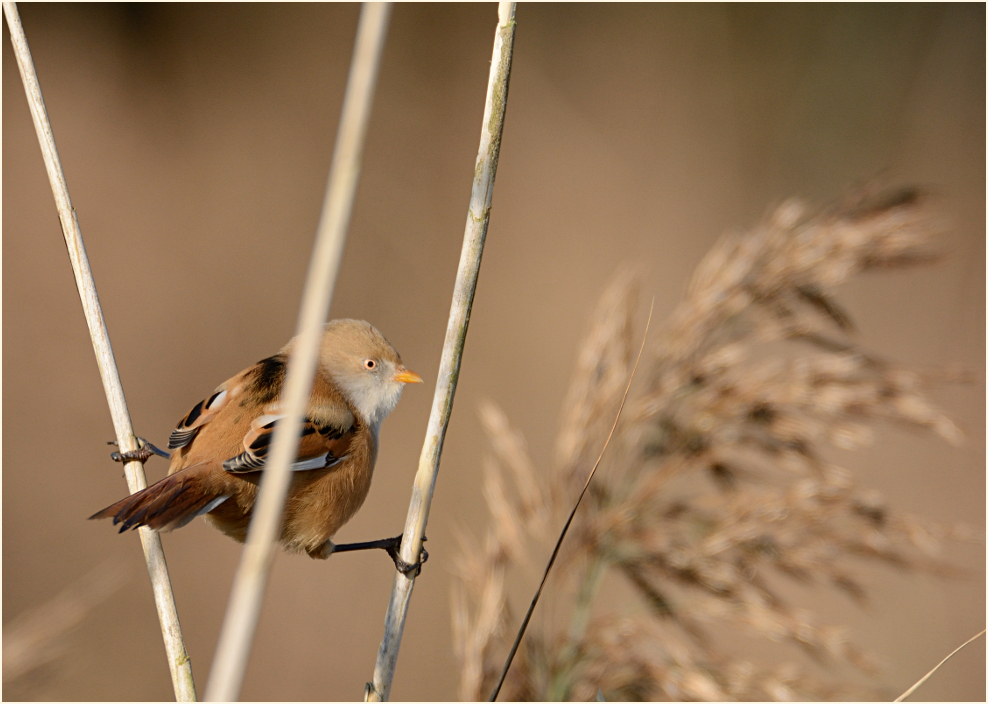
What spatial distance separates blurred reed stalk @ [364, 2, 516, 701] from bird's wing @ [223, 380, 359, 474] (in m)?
0.36

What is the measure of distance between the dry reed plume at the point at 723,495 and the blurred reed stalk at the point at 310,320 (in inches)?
40.3

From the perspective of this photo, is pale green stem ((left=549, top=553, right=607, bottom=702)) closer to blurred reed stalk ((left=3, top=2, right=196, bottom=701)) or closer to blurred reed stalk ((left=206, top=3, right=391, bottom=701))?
blurred reed stalk ((left=3, top=2, right=196, bottom=701))

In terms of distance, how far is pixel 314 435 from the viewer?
1488mm

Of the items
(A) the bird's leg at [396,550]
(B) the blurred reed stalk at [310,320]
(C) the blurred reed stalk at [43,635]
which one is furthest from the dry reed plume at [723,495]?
(B) the blurred reed stalk at [310,320]

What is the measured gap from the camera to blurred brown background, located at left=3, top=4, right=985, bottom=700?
3766 mm

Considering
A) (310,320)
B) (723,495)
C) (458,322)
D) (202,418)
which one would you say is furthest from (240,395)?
(723,495)

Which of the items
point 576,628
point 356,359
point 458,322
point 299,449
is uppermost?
point 458,322

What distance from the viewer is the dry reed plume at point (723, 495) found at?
172cm

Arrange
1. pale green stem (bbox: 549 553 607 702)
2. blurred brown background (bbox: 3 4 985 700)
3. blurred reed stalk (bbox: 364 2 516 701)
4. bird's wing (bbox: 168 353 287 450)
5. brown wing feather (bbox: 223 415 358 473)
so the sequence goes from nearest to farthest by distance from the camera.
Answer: blurred reed stalk (bbox: 364 2 516 701) → brown wing feather (bbox: 223 415 358 473) → bird's wing (bbox: 168 353 287 450) → pale green stem (bbox: 549 553 607 702) → blurred brown background (bbox: 3 4 985 700)

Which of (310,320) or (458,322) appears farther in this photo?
(458,322)

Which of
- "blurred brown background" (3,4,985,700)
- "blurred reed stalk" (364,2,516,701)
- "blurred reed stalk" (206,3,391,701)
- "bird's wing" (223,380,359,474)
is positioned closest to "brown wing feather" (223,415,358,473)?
"bird's wing" (223,380,359,474)

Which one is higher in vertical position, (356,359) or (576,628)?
(356,359)

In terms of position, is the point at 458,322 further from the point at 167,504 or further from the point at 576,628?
the point at 576,628

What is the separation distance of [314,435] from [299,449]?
0.05 meters
